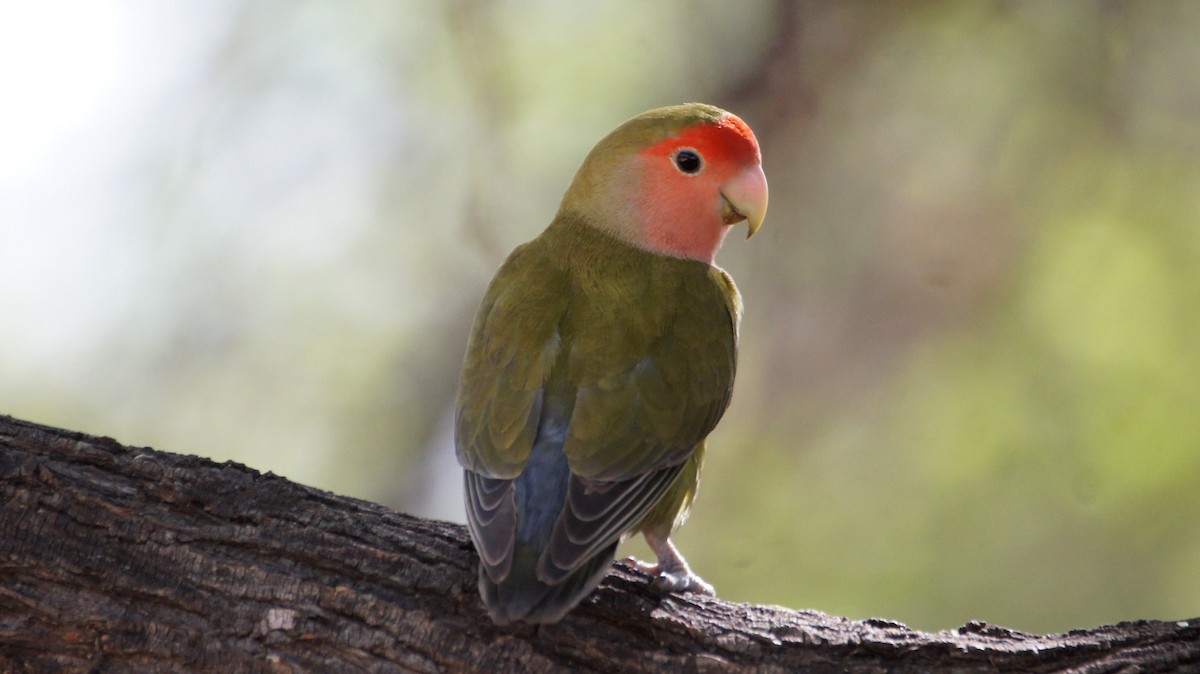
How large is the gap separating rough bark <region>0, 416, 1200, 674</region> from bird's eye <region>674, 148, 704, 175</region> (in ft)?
5.13

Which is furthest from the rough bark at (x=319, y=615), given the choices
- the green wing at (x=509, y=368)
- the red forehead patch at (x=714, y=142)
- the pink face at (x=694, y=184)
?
the red forehead patch at (x=714, y=142)

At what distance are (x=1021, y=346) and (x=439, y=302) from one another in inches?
115

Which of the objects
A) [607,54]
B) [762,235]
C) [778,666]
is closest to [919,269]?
[762,235]

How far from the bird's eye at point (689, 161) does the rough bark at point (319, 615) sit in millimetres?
1565

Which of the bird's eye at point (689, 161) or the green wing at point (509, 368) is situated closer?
the green wing at point (509, 368)

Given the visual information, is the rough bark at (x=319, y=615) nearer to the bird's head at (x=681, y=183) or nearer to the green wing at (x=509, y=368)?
the green wing at (x=509, y=368)

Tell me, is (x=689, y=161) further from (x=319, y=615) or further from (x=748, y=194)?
(x=319, y=615)

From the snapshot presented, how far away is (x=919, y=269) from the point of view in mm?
5867

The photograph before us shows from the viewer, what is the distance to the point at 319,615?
2.79m

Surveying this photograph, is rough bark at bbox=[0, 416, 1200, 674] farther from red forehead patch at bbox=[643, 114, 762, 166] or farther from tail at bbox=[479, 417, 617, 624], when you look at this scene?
red forehead patch at bbox=[643, 114, 762, 166]

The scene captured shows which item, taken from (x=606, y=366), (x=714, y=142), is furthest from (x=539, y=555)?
(x=714, y=142)

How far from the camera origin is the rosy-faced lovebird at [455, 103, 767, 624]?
2.93 metres

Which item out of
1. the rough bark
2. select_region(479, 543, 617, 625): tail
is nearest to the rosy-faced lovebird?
select_region(479, 543, 617, 625): tail

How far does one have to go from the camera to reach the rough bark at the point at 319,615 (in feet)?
9.02
